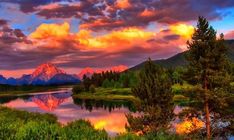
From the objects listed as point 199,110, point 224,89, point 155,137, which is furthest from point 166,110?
point 155,137

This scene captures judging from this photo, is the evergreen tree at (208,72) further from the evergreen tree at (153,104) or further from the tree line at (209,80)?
the evergreen tree at (153,104)

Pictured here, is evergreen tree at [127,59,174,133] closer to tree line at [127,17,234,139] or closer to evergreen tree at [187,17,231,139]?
tree line at [127,17,234,139]

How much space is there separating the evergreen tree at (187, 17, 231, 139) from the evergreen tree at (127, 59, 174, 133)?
9.28 meters

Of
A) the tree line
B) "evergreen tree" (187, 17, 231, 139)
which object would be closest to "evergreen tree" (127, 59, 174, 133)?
the tree line

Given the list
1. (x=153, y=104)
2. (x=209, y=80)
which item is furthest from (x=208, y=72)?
(x=153, y=104)

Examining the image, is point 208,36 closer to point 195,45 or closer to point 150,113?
point 195,45

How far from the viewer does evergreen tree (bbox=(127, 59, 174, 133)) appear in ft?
215

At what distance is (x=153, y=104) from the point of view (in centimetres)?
6694

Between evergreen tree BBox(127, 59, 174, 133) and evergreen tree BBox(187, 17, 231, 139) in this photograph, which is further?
evergreen tree BBox(127, 59, 174, 133)

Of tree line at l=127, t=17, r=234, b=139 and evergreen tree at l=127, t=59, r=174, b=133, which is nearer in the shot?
tree line at l=127, t=17, r=234, b=139

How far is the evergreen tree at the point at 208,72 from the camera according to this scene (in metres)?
54.9

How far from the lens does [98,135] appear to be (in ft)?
79.2

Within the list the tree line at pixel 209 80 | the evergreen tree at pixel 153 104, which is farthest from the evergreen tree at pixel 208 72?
the evergreen tree at pixel 153 104

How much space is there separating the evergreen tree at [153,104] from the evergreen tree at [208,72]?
928 cm
